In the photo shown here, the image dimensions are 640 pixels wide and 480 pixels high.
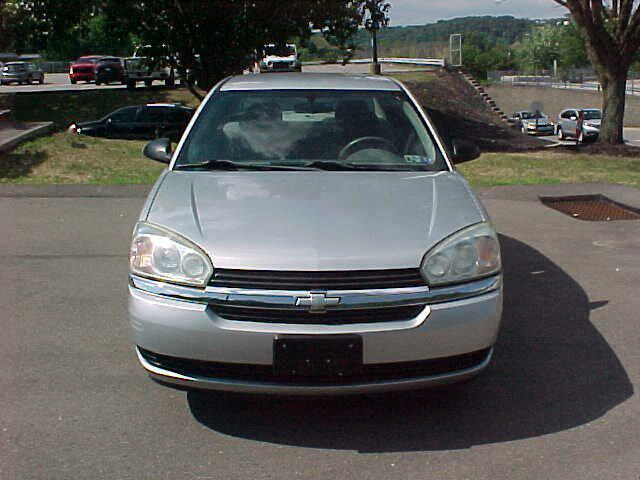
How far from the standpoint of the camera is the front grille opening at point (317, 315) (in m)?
3.74

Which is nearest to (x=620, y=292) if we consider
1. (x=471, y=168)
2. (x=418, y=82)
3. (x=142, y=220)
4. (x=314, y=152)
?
(x=314, y=152)

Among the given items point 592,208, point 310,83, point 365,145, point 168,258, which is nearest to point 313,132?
point 365,145

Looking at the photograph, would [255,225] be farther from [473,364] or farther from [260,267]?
[473,364]

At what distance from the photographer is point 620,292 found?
6531 millimetres

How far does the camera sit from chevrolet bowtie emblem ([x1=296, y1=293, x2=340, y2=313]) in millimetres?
3721

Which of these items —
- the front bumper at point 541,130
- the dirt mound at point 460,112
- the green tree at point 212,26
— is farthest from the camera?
the front bumper at point 541,130

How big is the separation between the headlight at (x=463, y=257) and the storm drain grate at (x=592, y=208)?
5800 mm

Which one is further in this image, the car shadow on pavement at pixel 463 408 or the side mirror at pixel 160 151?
the side mirror at pixel 160 151

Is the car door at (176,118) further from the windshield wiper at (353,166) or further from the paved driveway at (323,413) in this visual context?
the windshield wiper at (353,166)

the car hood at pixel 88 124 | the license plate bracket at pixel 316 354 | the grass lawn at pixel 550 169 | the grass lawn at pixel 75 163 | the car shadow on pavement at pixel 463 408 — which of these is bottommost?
the grass lawn at pixel 550 169

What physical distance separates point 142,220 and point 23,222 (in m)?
5.13

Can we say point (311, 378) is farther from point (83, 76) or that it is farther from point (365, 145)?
point (83, 76)

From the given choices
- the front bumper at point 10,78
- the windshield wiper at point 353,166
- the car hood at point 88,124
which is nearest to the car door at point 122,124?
the car hood at point 88,124

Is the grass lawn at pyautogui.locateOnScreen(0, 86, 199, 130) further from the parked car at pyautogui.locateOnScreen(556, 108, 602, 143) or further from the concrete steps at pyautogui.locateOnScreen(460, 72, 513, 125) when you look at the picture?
the parked car at pyautogui.locateOnScreen(556, 108, 602, 143)
